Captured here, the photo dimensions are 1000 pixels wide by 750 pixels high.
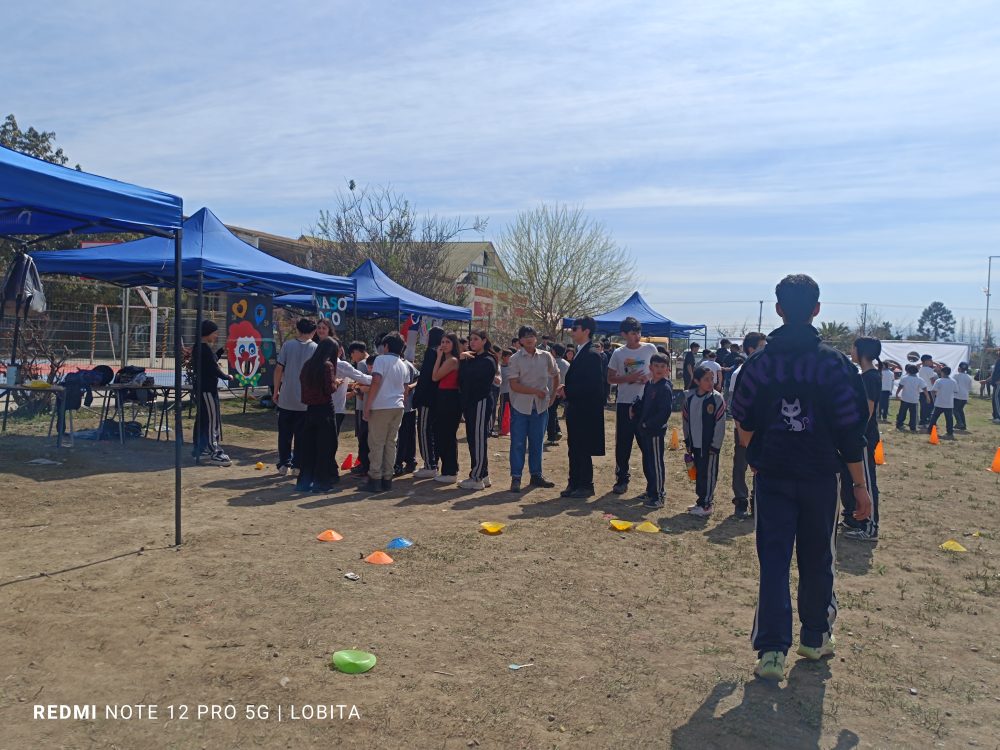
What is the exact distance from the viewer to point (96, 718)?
3459mm

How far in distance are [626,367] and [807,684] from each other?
5.13 metres

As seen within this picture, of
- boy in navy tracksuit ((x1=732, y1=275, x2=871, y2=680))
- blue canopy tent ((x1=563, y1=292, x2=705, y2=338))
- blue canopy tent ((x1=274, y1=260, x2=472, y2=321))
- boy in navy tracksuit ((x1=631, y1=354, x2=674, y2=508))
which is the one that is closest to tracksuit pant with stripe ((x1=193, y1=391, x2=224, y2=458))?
boy in navy tracksuit ((x1=631, y1=354, x2=674, y2=508))

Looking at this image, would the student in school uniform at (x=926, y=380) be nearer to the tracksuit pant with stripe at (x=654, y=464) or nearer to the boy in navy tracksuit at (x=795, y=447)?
the tracksuit pant with stripe at (x=654, y=464)

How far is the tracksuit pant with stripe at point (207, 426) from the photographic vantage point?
10070mm

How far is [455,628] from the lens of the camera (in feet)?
15.5

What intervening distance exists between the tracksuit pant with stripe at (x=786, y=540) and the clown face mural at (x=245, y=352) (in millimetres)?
13099

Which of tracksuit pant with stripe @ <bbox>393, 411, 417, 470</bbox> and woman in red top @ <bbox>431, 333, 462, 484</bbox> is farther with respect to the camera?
tracksuit pant with stripe @ <bbox>393, 411, 417, 470</bbox>

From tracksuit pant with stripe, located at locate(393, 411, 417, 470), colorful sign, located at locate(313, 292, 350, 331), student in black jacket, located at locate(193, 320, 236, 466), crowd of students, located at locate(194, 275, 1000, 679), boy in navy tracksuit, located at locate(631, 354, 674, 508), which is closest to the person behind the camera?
crowd of students, located at locate(194, 275, 1000, 679)

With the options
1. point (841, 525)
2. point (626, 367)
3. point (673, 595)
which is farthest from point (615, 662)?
point (626, 367)

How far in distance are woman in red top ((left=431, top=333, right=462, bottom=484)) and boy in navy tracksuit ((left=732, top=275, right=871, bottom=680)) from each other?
5186 millimetres

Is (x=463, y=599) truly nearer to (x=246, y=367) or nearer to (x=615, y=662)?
(x=615, y=662)

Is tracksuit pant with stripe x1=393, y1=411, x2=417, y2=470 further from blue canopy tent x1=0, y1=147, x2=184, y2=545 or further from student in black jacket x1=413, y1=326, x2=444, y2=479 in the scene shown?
blue canopy tent x1=0, y1=147, x2=184, y2=545

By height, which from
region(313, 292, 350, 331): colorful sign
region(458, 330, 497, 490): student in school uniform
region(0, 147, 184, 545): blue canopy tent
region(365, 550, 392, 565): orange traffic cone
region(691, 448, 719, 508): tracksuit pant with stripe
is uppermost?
region(0, 147, 184, 545): blue canopy tent

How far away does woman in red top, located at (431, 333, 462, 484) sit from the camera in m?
9.09
